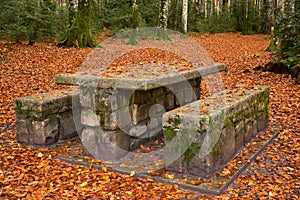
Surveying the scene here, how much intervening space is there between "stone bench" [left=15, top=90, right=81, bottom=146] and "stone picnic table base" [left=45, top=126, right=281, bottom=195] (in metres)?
0.20

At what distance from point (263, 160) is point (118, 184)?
2.09 meters

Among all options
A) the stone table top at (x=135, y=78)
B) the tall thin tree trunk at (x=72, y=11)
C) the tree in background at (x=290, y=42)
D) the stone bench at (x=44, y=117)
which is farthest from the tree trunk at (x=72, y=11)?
the stone table top at (x=135, y=78)

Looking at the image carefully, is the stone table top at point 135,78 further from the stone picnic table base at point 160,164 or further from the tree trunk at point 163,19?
the tree trunk at point 163,19

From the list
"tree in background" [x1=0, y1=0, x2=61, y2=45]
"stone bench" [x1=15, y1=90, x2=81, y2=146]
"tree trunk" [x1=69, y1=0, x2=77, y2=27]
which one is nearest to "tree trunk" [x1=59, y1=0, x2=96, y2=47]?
"tree trunk" [x1=69, y1=0, x2=77, y2=27]

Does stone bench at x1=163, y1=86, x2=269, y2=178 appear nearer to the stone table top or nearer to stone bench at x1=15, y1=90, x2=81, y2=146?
the stone table top

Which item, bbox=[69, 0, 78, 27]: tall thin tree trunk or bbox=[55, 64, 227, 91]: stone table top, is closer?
bbox=[55, 64, 227, 91]: stone table top

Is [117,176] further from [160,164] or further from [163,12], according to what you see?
[163,12]

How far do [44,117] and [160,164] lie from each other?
6.17 feet

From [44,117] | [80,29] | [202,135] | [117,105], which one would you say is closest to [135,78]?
[117,105]

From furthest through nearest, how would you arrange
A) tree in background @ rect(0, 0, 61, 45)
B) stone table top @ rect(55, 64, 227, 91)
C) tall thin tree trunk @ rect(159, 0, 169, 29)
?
→ tall thin tree trunk @ rect(159, 0, 169, 29)
tree in background @ rect(0, 0, 61, 45)
stone table top @ rect(55, 64, 227, 91)

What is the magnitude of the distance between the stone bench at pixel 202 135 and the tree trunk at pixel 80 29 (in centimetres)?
982

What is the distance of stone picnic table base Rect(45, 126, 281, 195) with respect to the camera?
170 inches

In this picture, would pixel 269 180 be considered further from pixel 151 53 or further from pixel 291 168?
pixel 151 53

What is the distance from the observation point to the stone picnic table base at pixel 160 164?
14.2ft
